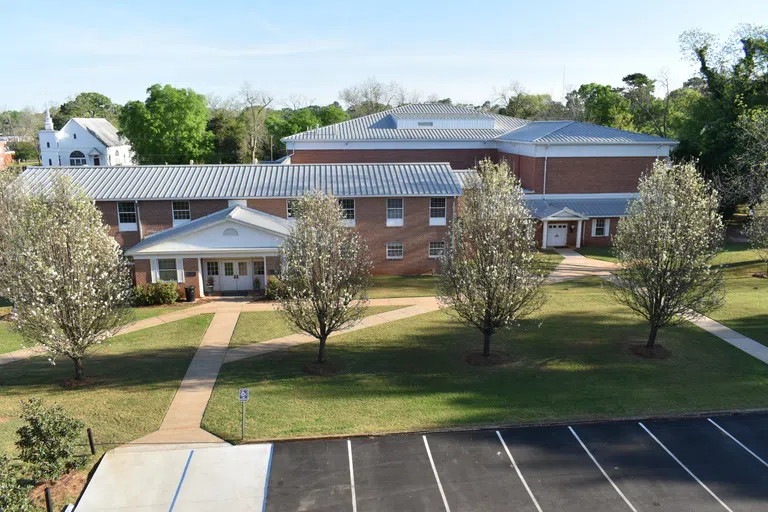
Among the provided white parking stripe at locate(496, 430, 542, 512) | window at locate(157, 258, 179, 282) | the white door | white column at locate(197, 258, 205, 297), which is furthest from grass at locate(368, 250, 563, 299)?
white parking stripe at locate(496, 430, 542, 512)

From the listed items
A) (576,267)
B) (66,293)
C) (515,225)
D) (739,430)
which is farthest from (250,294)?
(739,430)

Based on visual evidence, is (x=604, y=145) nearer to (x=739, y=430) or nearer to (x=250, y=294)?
(x=250, y=294)

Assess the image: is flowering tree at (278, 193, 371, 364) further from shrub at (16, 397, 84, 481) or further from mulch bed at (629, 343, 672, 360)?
mulch bed at (629, 343, 672, 360)

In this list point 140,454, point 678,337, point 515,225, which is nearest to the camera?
point 140,454

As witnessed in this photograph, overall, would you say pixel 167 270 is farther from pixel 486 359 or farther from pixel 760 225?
pixel 760 225

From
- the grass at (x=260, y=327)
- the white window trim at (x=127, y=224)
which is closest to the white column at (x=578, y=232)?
the grass at (x=260, y=327)

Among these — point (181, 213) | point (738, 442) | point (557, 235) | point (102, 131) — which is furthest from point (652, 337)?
point (102, 131)
